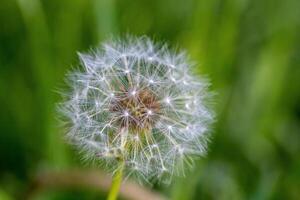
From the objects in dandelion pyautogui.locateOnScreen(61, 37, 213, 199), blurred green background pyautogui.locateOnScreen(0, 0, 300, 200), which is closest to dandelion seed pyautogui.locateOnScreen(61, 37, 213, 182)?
dandelion pyautogui.locateOnScreen(61, 37, 213, 199)

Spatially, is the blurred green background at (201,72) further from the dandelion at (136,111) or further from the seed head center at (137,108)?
the seed head center at (137,108)

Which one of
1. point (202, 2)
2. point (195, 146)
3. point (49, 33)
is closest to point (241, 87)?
point (202, 2)

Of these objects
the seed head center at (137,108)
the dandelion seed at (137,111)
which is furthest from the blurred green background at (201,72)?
the seed head center at (137,108)

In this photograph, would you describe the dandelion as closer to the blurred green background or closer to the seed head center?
the seed head center

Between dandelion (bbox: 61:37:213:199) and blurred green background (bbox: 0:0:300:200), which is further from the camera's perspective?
blurred green background (bbox: 0:0:300:200)

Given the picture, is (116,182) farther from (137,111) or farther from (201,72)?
(201,72)

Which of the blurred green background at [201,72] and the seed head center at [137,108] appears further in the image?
the blurred green background at [201,72]
